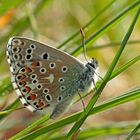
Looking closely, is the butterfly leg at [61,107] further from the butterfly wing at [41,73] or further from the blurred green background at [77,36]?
the blurred green background at [77,36]

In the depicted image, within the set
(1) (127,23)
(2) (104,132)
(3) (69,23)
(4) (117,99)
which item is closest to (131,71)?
(1) (127,23)

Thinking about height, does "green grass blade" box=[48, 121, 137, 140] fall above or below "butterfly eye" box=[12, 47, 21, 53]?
below

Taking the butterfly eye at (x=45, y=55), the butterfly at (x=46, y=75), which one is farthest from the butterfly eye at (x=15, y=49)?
the butterfly eye at (x=45, y=55)

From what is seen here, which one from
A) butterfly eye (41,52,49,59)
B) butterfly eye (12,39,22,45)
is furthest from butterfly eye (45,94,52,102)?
butterfly eye (12,39,22,45)

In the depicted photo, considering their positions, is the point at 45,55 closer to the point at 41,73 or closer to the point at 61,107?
the point at 41,73

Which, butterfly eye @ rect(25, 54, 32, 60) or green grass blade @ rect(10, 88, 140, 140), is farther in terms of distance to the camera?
butterfly eye @ rect(25, 54, 32, 60)

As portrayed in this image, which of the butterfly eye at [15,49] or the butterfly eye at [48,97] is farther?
the butterfly eye at [48,97]

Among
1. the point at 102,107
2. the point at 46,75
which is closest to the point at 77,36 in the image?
the point at 46,75

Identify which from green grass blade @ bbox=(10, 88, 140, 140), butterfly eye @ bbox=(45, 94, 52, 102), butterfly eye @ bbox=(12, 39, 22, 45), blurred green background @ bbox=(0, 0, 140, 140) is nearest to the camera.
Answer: green grass blade @ bbox=(10, 88, 140, 140)

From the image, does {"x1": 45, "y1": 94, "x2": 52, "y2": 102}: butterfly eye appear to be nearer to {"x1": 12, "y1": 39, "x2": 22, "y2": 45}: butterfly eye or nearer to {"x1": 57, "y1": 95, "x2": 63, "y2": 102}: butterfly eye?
{"x1": 57, "y1": 95, "x2": 63, "y2": 102}: butterfly eye
